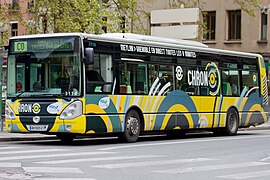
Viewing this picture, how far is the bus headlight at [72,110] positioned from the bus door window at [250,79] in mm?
9445

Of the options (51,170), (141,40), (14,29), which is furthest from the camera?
(14,29)

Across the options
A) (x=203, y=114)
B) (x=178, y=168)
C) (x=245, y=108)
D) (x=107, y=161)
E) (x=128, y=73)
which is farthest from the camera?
(x=245, y=108)

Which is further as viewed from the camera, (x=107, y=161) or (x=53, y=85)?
(x=53, y=85)

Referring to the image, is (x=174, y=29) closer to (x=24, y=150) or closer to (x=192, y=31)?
(x=192, y=31)

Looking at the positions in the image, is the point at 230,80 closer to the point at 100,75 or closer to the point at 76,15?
the point at 100,75

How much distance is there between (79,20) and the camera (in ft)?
112

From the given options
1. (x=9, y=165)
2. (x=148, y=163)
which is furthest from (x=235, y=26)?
(x=9, y=165)

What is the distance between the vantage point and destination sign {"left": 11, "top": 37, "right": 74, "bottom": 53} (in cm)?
2023

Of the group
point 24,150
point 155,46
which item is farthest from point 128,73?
point 24,150

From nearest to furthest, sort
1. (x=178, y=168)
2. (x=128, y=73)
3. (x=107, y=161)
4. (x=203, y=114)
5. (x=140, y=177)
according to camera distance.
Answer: (x=140, y=177)
(x=178, y=168)
(x=107, y=161)
(x=128, y=73)
(x=203, y=114)

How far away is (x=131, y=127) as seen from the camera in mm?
21875

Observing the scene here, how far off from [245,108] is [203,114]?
310 centimetres

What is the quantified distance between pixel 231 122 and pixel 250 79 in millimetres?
1944

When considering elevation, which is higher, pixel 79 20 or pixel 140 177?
pixel 79 20
